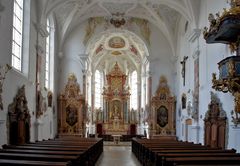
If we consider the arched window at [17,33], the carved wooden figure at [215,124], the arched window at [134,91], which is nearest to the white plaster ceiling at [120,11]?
the arched window at [17,33]

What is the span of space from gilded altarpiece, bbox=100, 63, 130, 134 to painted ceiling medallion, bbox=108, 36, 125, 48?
14.9ft

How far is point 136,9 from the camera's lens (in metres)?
23.9

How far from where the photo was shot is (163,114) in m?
25.5

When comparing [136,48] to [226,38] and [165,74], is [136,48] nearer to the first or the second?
[165,74]

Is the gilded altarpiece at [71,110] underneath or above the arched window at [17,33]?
underneath

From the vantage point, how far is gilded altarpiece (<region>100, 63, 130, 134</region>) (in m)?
35.6

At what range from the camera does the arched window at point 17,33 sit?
15.7 meters

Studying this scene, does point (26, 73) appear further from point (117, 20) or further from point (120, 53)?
point (120, 53)

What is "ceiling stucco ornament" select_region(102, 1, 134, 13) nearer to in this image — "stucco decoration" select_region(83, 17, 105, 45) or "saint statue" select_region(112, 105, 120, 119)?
"stucco decoration" select_region(83, 17, 105, 45)

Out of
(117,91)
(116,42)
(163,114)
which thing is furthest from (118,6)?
(117,91)

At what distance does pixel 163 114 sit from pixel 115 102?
1143cm

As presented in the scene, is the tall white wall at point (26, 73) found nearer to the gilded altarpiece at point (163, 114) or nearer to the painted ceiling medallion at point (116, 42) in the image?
the gilded altarpiece at point (163, 114)

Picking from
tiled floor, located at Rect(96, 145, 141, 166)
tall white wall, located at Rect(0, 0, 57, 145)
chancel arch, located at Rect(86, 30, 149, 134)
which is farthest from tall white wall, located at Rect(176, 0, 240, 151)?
chancel arch, located at Rect(86, 30, 149, 134)

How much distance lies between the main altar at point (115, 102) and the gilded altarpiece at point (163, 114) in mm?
9575
